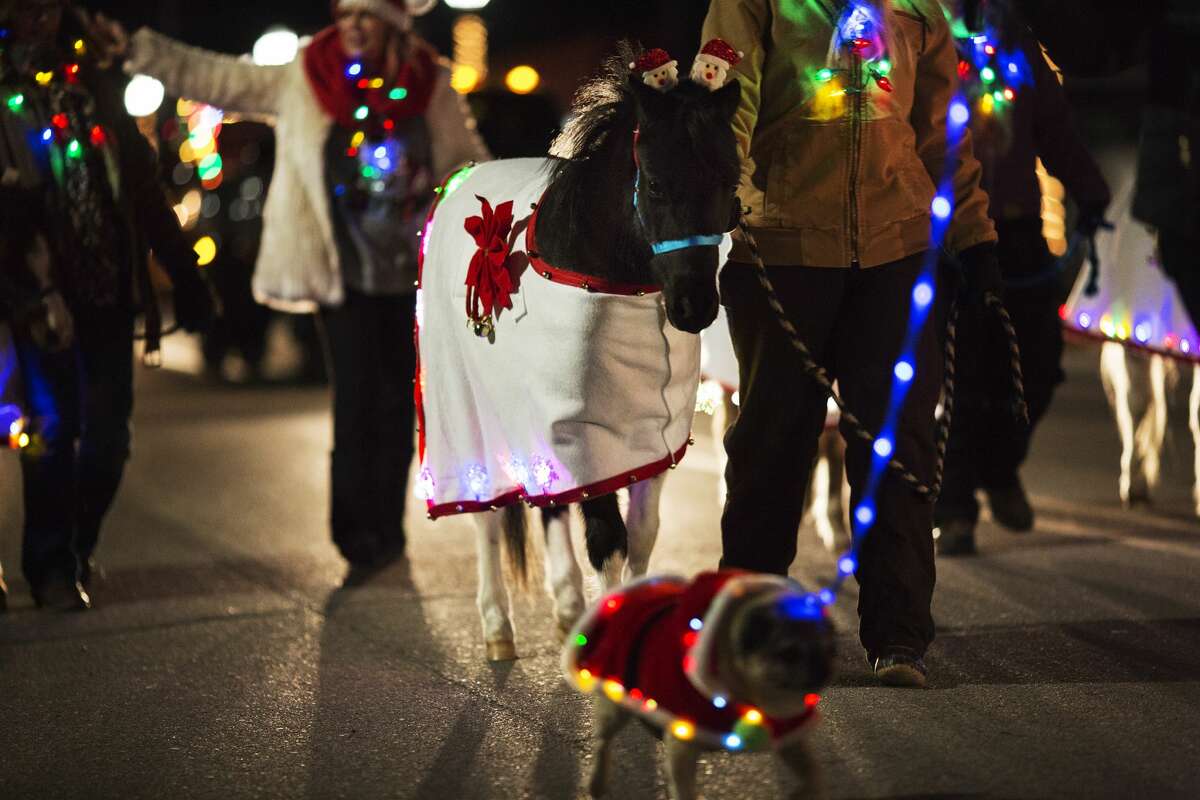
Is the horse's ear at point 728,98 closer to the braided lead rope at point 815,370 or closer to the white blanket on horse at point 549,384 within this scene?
the braided lead rope at point 815,370

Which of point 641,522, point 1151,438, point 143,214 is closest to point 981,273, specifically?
point 641,522

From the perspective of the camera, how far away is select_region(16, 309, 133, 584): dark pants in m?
6.82

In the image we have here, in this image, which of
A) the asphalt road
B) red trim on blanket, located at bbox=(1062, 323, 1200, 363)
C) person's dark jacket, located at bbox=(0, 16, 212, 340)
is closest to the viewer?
the asphalt road

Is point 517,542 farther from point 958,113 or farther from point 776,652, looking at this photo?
point 776,652

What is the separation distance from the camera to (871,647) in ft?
17.5

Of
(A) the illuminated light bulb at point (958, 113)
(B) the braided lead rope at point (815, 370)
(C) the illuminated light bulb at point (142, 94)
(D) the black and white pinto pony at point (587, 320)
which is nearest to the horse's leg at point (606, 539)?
(D) the black and white pinto pony at point (587, 320)

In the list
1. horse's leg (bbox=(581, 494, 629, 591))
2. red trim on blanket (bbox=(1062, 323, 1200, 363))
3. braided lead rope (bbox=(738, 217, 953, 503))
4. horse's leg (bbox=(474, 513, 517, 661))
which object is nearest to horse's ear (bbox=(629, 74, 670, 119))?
braided lead rope (bbox=(738, 217, 953, 503))

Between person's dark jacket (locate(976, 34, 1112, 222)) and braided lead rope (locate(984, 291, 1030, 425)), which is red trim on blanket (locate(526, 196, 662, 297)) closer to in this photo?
braided lead rope (locate(984, 291, 1030, 425))

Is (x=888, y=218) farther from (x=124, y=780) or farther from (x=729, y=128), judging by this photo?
(x=124, y=780)

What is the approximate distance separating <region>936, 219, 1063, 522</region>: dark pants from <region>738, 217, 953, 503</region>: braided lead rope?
223 cm

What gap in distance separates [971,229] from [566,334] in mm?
1345

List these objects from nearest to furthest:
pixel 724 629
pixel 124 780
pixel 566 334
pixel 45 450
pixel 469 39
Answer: pixel 724 629 < pixel 124 780 < pixel 566 334 < pixel 45 450 < pixel 469 39

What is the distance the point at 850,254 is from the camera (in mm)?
5219

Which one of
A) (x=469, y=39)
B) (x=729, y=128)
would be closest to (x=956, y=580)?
(x=729, y=128)
